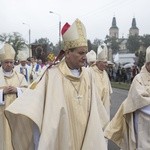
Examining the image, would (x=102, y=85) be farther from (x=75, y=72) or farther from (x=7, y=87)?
(x=75, y=72)

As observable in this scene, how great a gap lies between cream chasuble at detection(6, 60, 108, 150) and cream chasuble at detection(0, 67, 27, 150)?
2637 mm

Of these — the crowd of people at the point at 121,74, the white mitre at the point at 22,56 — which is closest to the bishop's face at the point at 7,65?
the white mitre at the point at 22,56

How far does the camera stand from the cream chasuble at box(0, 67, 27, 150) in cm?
782

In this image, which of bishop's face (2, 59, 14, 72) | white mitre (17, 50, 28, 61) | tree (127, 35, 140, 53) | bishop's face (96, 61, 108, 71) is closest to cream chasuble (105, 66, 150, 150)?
bishop's face (2, 59, 14, 72)

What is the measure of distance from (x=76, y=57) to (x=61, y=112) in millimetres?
618

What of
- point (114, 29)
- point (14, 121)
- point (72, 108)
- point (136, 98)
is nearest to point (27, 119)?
point (14, 121)

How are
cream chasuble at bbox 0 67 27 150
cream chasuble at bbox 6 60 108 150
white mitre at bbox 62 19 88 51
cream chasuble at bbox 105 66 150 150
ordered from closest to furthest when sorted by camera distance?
cream chasuble at bbox 6 60 108 150 → white mitre at bbox 62 19 88 51 → cream chasuble at bbox 105 66 150 150 → cream chasuble at bbox 0 67 27 150

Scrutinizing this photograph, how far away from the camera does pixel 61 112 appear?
497 centimetres

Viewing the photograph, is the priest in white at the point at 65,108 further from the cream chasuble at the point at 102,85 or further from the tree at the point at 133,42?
the tree at the point at 133,42

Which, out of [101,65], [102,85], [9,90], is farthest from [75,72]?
[101,65]

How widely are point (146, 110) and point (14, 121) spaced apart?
8.10ft

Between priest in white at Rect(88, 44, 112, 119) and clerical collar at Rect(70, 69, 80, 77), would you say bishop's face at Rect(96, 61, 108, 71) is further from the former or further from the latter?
clerical collar at Rect(70, 69, 80, 77)

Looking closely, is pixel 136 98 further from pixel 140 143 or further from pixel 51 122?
pixel 51 122

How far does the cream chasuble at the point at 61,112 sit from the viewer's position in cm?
489
